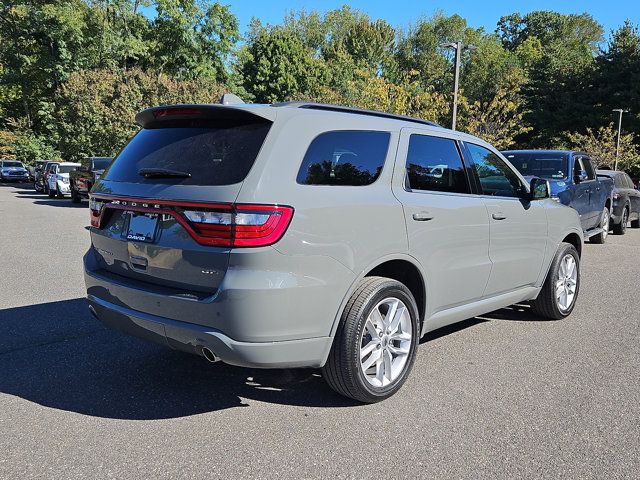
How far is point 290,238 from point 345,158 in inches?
28.9

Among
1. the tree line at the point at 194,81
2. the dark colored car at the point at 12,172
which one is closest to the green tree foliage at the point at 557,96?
the tree line at the point at 194,81

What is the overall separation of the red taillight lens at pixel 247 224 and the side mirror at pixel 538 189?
2.83 metres

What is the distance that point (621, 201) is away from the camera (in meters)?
13.4

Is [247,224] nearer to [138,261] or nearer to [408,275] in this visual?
[138,261]

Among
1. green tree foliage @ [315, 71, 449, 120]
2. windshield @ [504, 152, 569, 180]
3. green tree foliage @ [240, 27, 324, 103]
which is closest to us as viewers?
windshield @ [504, 152, 569, 180]

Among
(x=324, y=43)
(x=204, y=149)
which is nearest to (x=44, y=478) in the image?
(x=204, y=149)

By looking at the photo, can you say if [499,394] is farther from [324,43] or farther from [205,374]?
[324,43]

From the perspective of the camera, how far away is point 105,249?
3.69 meters

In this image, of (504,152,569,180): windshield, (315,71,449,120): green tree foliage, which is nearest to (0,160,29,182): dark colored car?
(315,71,449,120): green tree foliage

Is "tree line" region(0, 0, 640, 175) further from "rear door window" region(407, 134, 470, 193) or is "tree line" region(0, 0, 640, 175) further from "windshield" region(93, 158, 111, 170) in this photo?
"rear door window" region(407, 134, 470, 193)

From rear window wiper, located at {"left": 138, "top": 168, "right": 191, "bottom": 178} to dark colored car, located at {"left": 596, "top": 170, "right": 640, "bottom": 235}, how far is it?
1128 cm

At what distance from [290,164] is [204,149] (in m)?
0.55

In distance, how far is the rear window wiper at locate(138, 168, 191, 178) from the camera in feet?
10.6

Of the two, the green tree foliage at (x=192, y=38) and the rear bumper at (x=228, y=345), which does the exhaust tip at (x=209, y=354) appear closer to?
the rear bumper at (x=228, y=345)
